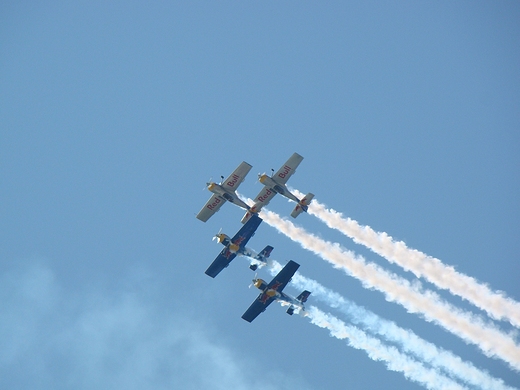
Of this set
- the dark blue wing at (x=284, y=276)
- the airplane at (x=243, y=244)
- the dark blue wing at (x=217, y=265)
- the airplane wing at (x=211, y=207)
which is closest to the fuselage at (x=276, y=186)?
the airplane at (x=243, y=244)

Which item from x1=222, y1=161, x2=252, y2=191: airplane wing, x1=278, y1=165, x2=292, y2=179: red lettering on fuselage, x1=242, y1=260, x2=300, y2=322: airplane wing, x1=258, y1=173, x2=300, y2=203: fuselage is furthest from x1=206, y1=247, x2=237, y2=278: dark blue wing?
x1=278, y1=165, x2=292, y2=179: red lettering on fuselage

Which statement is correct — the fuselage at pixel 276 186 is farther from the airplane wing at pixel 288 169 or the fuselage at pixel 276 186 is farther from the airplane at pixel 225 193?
the airplane at pixel 225 193

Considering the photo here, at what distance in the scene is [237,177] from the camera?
264 feet

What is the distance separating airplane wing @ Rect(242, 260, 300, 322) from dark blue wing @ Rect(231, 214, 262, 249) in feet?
13.1

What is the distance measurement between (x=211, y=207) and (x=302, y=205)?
754cm

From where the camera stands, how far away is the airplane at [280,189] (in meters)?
81.1

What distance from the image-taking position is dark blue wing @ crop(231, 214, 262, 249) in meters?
81.0

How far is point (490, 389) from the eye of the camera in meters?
75.6

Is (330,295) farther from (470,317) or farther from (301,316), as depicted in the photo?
(470,317)

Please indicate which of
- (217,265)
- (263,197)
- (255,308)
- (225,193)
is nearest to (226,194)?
(225,193)

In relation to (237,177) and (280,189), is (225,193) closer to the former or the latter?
(237,177)

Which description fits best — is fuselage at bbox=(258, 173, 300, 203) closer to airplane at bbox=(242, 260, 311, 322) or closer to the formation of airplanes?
the formation of airplanes

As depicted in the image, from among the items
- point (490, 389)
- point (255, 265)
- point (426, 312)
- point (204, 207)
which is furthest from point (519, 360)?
point (204, 207)

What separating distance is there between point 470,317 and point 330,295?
1151cm
